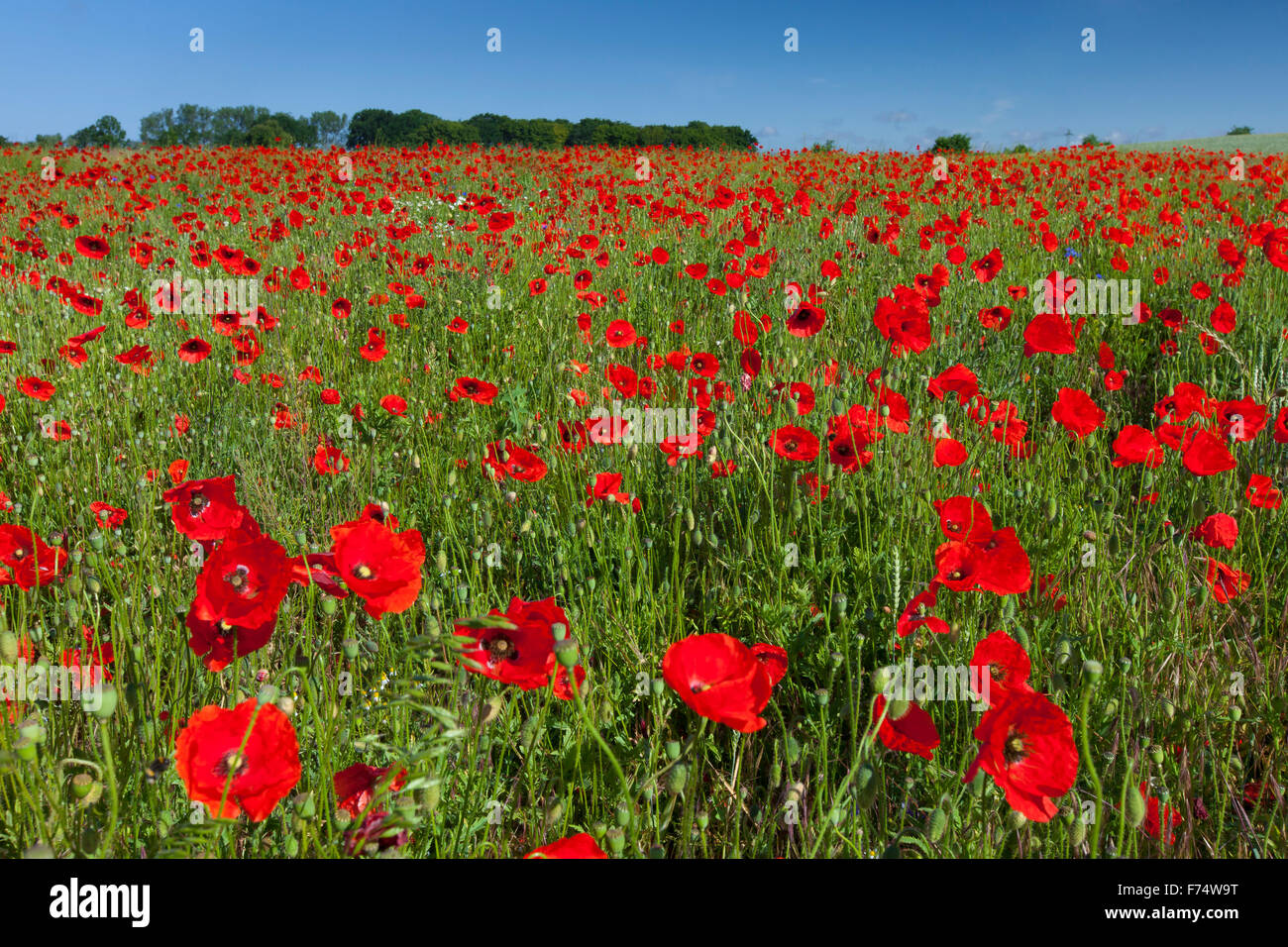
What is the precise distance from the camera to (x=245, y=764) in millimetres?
983

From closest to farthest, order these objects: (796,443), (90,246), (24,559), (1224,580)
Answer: (24,559) < (1224,580) < (796,443) < (90,246)

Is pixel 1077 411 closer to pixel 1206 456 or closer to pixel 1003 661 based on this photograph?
pixel 1206 456

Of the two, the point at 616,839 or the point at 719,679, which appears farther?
the point at 719,679

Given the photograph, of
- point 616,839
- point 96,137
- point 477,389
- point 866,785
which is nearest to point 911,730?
point 866,785

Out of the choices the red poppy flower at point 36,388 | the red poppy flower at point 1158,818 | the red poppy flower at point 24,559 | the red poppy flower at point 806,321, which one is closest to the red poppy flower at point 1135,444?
the red poppy flower at point 1158,818

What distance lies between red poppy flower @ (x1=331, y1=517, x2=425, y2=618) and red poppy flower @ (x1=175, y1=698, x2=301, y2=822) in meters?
0.19

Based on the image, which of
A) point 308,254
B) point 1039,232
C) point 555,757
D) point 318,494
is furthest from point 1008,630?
point 308,254

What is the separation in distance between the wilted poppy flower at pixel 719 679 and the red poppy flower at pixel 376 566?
1.27 ft

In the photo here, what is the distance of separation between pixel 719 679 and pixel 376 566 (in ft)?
1.76

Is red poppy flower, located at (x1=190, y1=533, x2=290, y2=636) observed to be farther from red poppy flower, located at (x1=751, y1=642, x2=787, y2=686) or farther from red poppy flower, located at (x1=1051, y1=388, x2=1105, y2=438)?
red poppy flower, located at (x1=1051, y1=388, x2=1105, y2=438)

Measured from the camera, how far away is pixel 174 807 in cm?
140

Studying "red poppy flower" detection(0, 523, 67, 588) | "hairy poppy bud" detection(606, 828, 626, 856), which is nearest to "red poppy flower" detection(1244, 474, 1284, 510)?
"hairy poppy bud" detection(606, 828, 626, 856)

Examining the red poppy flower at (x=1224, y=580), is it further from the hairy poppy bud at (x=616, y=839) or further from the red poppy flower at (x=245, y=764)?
the red poppy flower at (x=245, y=764)
